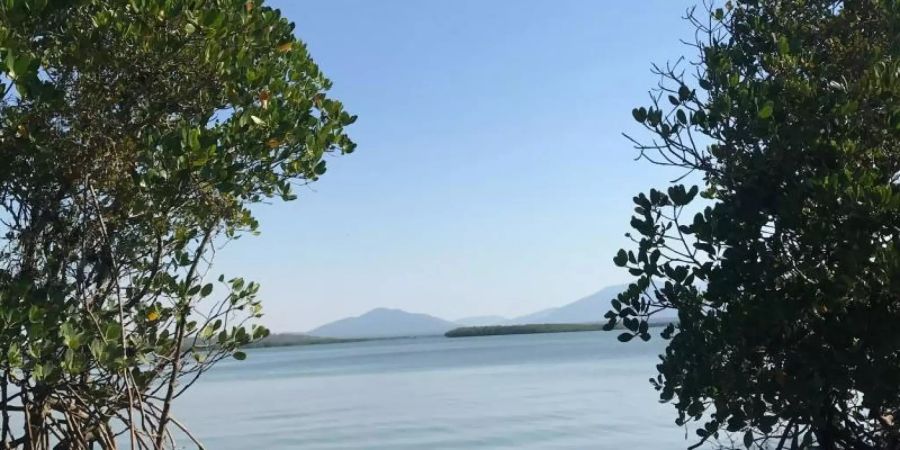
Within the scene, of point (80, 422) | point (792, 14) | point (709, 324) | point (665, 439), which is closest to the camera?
point (709, 324)

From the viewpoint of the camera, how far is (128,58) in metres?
4.24

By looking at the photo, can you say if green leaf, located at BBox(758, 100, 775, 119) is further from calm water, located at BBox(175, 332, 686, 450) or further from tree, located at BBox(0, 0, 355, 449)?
calm water, located at BBox(175, 332, 686, 450)

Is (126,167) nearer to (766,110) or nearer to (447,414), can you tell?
A: (766,110)

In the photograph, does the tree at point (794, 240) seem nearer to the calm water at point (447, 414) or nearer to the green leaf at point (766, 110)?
the green leaf at point (766, 110)

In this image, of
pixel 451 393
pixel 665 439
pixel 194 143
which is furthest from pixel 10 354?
pixel 451 393

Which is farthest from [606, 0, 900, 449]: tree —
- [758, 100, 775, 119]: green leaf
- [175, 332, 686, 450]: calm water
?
[175, 332, 686, 450]: calm water

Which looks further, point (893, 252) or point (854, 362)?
point (854, 362)

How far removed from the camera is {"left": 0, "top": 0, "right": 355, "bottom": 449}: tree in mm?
4023

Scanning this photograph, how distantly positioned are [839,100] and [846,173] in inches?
17.9

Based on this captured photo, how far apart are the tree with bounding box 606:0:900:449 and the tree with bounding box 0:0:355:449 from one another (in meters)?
1.83

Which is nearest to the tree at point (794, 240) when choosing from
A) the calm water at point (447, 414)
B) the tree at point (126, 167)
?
the tree at point (126, 167)

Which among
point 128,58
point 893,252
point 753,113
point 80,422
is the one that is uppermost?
point 128,58

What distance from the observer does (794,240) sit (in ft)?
13.5

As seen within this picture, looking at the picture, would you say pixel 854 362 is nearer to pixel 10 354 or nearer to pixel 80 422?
pixel 10 354
